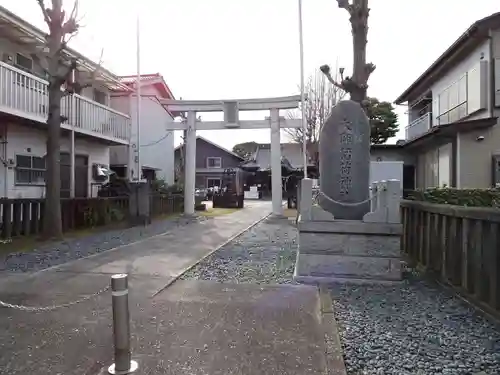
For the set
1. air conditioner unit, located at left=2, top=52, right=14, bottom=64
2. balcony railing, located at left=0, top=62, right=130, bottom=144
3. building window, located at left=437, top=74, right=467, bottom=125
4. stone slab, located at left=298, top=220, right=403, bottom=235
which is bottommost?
stone slab, located at left=298, top=220, right=403, bottom=235

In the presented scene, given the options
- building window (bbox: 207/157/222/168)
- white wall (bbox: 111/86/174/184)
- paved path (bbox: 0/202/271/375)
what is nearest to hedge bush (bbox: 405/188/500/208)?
paved path (bbox: 0/202/271/375)

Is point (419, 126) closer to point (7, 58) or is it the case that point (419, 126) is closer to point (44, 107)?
point (44, 107)

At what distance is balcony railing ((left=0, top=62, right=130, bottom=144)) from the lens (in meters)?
12.5

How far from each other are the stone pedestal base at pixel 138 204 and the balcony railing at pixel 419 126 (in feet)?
43.5

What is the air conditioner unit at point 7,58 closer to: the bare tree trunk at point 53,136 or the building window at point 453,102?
the bare tree trunk at point 53,136

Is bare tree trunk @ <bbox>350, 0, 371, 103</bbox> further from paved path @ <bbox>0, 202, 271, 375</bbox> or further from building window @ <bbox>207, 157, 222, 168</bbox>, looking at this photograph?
building window @ <bbox>207, 157, 222, 168</bbox>

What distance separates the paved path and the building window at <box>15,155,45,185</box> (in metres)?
6.40

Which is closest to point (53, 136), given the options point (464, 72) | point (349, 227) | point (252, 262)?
point (252, 262)

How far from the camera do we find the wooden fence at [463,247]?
5.10 metres

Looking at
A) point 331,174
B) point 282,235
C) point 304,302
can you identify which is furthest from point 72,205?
point 304,302

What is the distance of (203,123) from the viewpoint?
21.1 metres

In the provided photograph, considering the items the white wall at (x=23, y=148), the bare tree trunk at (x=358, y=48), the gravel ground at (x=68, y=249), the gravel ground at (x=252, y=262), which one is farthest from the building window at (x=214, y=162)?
the bare tree trunk at (x=358, y=48)

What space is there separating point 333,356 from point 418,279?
3957 millimetres

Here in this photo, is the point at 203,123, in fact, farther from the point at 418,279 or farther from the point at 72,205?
the point at 418,279
